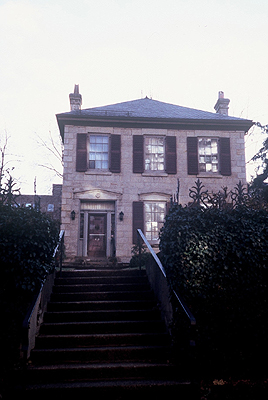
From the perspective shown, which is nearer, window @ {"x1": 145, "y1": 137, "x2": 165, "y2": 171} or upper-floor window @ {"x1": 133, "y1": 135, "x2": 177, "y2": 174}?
upper-floor window @ {"x1": 133, "y1": 135, "x2": 177, "y2": 174}

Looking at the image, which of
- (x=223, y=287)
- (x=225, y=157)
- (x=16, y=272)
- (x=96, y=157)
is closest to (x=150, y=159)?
(x=96, y=157)

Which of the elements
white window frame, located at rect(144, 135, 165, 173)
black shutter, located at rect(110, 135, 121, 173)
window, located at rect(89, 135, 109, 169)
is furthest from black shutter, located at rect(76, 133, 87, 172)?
white window frame, located at rect(144, 135, 165, 173)

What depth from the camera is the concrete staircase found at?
4.09m

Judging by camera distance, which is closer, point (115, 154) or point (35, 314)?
point (35, 314)

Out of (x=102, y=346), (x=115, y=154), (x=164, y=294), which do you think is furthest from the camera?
(x=115, y=154)

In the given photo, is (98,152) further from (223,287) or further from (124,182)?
(223,287)

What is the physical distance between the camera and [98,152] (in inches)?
508

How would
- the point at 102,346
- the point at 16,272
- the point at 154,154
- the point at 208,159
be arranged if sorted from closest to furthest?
1. the point at 16,272
2. the point at 102,346
3. the point at 154,154
4. the point at 208,159

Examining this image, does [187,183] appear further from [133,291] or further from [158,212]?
[133,291]

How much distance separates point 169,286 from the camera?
4.98 m

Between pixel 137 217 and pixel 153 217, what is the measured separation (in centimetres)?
68

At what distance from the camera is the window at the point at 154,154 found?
42.9 ft

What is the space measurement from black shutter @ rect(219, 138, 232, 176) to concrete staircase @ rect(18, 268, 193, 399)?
7862 mm

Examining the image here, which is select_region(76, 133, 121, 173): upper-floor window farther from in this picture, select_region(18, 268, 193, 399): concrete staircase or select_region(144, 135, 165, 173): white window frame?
select_region(18, 268, 193, 399): concrete staircase
